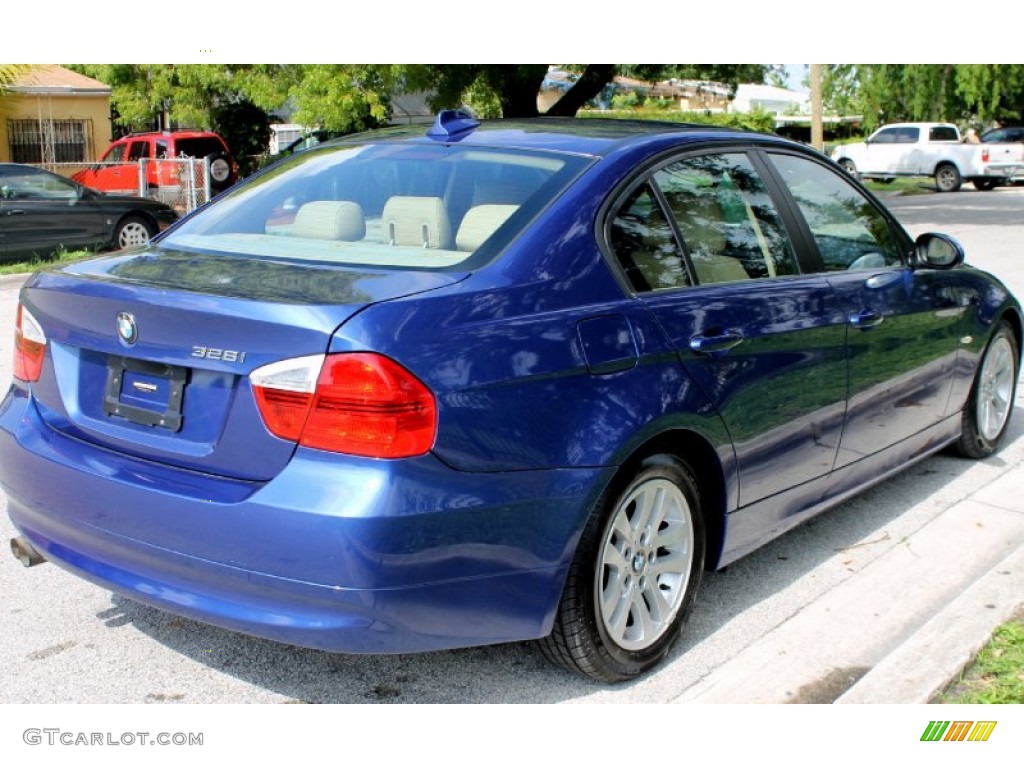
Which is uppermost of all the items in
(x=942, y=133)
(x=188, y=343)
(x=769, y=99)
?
(x=769, y=99)

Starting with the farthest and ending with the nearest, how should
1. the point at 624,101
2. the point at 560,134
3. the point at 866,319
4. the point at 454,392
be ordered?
the point at 624,101 < the point at 866,319 < the point at 560,134 < the point at 454,392

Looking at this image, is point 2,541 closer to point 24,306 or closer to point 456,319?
point 24,306

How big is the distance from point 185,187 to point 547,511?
17701 mm

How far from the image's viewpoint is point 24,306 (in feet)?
12.5

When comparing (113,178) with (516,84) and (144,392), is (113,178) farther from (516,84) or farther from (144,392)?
(144,392)

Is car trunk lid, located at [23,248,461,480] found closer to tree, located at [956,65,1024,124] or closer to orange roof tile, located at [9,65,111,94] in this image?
orange roof tile, located at [9,65,111,94]

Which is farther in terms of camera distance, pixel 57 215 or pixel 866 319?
pixel 57 215

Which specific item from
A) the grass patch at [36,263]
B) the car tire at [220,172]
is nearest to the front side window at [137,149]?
the car tire at [220,172]

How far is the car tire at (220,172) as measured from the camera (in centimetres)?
2411

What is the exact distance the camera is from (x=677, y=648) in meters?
4.02

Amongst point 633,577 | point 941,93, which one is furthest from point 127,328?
point 941,93

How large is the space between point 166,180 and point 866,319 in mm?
17748
